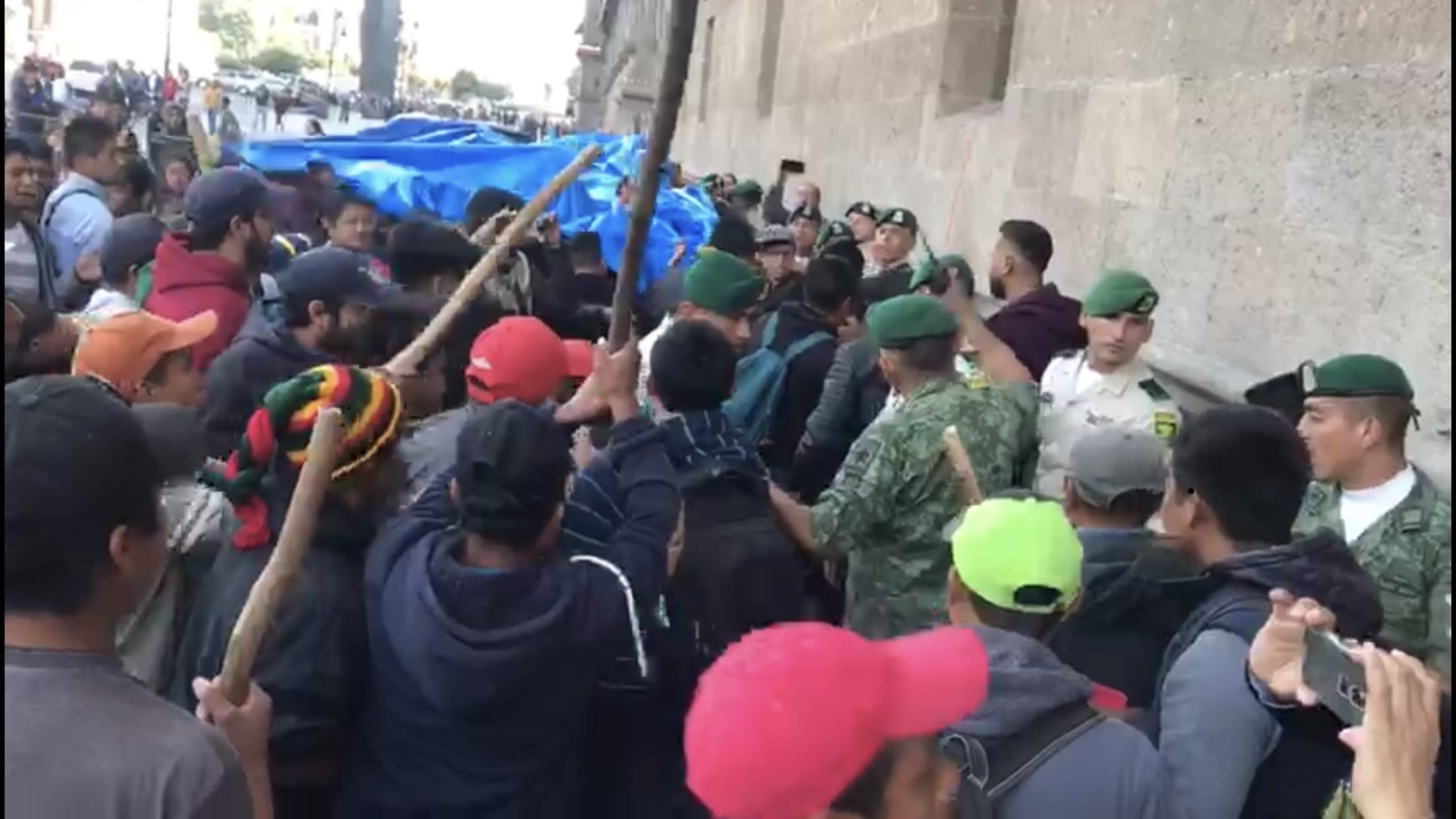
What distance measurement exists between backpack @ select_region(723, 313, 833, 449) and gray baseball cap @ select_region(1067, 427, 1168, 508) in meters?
2.18

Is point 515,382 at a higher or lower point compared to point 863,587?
higher

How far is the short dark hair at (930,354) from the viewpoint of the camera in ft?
12.8

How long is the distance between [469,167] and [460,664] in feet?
24.7

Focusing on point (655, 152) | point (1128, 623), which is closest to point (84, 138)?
point (655, 152)

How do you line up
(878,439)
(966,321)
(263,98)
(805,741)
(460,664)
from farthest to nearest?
(263,98) < (966,321) < (878,439) < (460,664) < (805,741)

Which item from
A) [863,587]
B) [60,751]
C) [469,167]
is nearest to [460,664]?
[60,751]

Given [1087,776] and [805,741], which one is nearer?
[805,741]

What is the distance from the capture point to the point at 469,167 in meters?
9.55

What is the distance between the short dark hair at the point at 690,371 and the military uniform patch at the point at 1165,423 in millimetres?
1491

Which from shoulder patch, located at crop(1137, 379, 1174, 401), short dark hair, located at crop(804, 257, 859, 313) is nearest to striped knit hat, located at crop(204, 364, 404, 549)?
shoulder patch, located at crop(1137, 379, 1174, 401)

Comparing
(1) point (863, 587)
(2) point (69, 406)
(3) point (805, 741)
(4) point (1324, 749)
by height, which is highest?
(2) point (69, 406)

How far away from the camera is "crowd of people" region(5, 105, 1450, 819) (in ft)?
5.60

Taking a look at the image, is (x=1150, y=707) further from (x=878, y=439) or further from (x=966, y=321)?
(x=966, y=321)

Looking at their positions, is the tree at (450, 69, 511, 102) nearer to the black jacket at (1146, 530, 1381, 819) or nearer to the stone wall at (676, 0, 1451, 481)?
the stone wall at (676, 0, 1451, 481)
